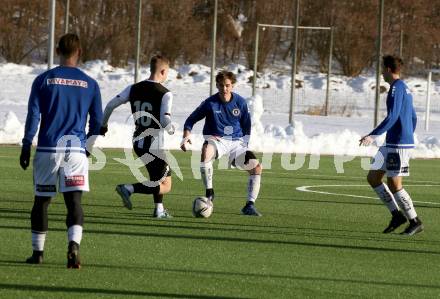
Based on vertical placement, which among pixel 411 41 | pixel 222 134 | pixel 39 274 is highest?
pixel 411 41

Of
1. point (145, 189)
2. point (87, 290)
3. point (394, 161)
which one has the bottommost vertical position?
point (87, 290)

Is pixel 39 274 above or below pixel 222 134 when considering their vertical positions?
below

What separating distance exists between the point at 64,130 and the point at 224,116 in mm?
6764

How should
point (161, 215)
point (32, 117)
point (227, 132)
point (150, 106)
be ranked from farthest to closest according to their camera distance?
point (227, 132)
point (161, 215)
point (150, 106)
point (32, 117)

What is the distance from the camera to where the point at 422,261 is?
13.2m

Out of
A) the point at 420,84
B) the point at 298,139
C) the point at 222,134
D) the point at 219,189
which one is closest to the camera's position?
the point at 222,134

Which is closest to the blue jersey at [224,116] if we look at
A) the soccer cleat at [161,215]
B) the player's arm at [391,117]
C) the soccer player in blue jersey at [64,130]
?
the soccer cleat at [161,215]

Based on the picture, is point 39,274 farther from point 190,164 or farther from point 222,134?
point 190,164

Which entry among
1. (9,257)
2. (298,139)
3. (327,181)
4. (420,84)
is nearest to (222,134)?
(9,257)

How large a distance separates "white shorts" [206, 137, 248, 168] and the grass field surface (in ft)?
2.37

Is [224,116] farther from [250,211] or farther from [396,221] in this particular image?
[396,221]

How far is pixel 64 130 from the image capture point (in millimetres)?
11266

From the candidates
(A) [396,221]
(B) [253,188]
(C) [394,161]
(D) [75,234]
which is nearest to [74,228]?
(D) [75,234]

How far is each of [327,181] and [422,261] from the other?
13009 mm
